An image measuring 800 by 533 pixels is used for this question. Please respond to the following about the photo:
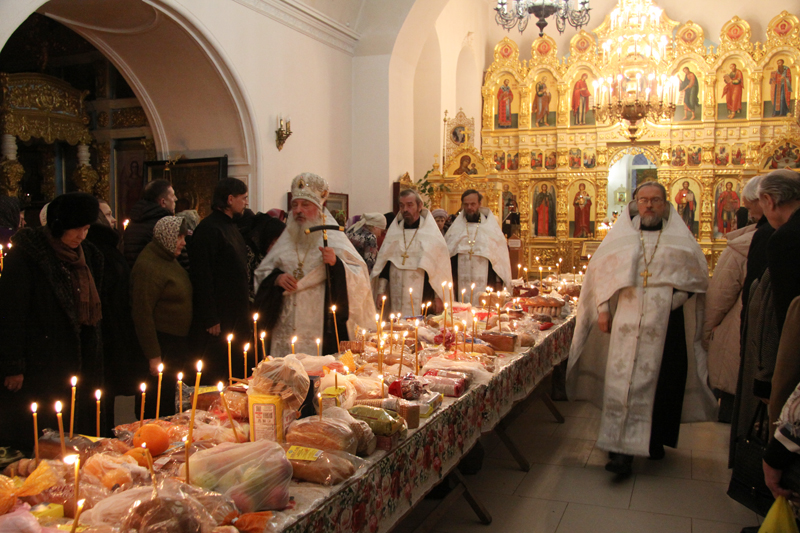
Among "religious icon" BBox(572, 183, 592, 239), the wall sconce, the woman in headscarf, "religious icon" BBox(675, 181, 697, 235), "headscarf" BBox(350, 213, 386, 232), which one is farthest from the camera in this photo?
"religious icon" BBox(572, 183, 592, 239)

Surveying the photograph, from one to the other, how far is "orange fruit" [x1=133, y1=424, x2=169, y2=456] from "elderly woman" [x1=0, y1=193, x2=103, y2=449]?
1.05 metres

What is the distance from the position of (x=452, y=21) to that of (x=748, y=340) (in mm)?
13024

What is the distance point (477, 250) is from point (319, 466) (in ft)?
14.9

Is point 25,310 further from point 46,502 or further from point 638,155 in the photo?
point 638,155

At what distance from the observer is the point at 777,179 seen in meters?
2.91

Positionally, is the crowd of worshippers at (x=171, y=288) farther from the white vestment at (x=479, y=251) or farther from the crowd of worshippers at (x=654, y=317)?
the crowd of worshippers at (x=654, y=317)

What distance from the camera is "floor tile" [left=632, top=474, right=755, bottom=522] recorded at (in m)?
3.58

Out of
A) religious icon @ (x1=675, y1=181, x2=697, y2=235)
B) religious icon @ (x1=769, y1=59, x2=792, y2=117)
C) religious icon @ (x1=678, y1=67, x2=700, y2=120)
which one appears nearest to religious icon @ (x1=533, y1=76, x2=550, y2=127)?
religious icon @ (x1=678, y1=67, x2=700, y2=120)

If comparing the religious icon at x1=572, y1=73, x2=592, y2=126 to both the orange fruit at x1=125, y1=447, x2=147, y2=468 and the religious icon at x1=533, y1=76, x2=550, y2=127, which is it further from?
the orange fruit at x1=125, y1=447, x2=147, y2=468

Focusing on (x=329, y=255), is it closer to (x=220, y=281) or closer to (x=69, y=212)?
(x=220, y=281)

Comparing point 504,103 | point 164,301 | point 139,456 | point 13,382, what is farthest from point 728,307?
point 504,103

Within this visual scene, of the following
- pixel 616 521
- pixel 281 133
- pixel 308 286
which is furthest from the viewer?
pixel 281 133

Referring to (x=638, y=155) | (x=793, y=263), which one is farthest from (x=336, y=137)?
(x=638, y=155)

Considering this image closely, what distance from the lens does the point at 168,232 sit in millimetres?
3770
